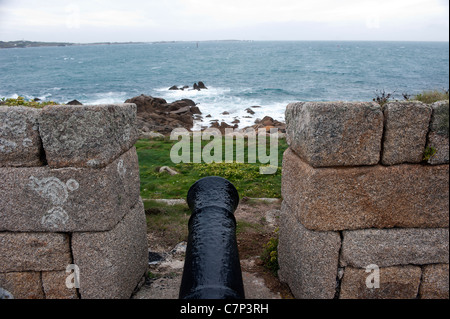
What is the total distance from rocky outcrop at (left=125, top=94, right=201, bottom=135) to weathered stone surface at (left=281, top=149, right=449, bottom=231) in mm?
17468

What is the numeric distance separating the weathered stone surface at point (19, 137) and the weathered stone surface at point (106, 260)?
2.92 ft

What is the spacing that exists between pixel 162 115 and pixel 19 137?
882 inches

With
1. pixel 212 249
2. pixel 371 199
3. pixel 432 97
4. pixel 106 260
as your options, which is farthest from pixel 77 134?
pixel 432 97

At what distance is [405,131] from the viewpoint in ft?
9.48

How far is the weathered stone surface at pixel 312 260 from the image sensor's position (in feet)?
10.3

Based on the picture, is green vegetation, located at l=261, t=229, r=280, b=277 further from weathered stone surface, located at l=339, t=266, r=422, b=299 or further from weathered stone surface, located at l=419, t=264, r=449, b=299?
weathered stone surface, located at l=419, t=264, r=449, b=299

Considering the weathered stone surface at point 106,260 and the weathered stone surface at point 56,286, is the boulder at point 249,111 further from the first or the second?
the weathered stone surface at point 56,286

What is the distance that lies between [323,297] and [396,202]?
1.20 meters

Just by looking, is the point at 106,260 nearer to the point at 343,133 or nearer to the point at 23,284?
the point at 23,284

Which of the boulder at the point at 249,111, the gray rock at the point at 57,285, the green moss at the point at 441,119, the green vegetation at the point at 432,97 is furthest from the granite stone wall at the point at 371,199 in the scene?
the boulder at the point at 249,111

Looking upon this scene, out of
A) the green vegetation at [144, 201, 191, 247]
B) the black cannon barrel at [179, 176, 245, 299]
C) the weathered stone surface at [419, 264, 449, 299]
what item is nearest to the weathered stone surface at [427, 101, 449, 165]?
the weathered stone surface at [419, 264, 449, 299]

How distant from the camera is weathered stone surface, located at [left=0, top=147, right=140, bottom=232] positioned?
3.06 metres
